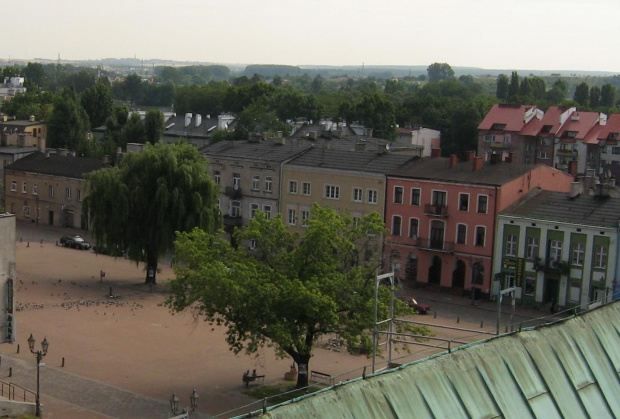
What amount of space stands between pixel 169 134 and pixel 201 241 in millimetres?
72252

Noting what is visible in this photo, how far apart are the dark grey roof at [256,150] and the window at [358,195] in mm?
5994

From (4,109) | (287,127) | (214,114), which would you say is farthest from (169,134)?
(214,114)

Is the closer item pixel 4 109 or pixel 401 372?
pixel 401 372

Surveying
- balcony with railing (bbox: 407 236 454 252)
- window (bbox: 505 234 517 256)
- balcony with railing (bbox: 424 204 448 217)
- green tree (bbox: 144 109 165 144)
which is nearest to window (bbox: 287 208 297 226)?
balcony with railing (bbox: 407 236 454 252)

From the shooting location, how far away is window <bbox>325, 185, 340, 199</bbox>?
64.5 metres

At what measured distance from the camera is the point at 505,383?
19.7 m

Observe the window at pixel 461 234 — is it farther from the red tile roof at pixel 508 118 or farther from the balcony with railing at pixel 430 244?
the red tile roof at pixel 508 118

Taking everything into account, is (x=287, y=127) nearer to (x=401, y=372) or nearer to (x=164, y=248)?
(x=164, y=248)

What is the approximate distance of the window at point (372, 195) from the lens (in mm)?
62781

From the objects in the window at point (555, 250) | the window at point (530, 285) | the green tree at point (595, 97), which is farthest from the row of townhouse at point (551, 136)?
the green tree at point (595, 97)

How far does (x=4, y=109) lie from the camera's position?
141 meters

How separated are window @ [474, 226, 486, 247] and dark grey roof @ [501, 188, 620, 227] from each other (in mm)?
1599

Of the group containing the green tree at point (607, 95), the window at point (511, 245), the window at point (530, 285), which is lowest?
the window at point (530, 285)

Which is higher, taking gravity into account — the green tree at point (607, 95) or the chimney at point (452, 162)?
the green tree at point (607, 95)
